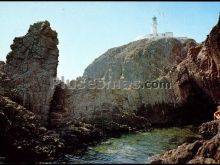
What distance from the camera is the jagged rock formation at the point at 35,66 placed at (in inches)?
1750

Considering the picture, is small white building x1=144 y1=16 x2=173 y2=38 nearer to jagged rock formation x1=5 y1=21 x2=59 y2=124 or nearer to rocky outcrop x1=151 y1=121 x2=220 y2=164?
jagged rock formation x1=5 y1=21 x2=59 y2=124

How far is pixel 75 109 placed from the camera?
52.2 metres

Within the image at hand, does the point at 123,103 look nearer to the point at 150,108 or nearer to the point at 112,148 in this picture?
the point at 150,108

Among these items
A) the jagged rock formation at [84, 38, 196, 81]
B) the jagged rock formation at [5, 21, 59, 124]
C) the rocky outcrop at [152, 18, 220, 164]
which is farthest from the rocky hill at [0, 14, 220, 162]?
the jagged rock formation at [84, 38, 196, 81]

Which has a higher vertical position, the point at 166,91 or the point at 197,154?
the point at 166,91

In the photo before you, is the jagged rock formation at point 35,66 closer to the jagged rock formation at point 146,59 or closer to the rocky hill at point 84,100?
the rocky hill at point 84,100

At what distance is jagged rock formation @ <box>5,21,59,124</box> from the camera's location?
146 ft

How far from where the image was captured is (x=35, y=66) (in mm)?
47812

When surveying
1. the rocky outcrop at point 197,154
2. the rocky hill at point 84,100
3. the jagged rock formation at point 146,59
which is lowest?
the rocky outcrop at point 197,154

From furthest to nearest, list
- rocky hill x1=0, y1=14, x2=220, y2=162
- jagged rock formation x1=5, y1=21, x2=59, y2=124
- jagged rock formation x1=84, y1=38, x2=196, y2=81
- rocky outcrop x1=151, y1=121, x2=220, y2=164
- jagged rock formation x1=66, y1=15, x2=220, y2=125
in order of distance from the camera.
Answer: jagged rock formation x1=84, y1=38, x2=196, y2=81
jagged rock formation x1=66, y1=15, x2=220, y2=125
jagged rock formation x1=5, y1=21, x2=59, y2=124
rocky hill x1=0, y1=14, x2=220, y2=162
rocky outcrop x1=151, y1=121, x2=220, y2=164

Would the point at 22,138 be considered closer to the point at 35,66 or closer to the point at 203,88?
the point at 35,66

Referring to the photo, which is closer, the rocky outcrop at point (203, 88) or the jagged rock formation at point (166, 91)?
the rocky outcrop at point (203, 88)

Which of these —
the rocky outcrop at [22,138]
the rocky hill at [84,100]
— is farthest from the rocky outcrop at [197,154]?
the rocky outcrop at [22,138]

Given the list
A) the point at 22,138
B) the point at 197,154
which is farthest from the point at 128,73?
the point at 197,154
